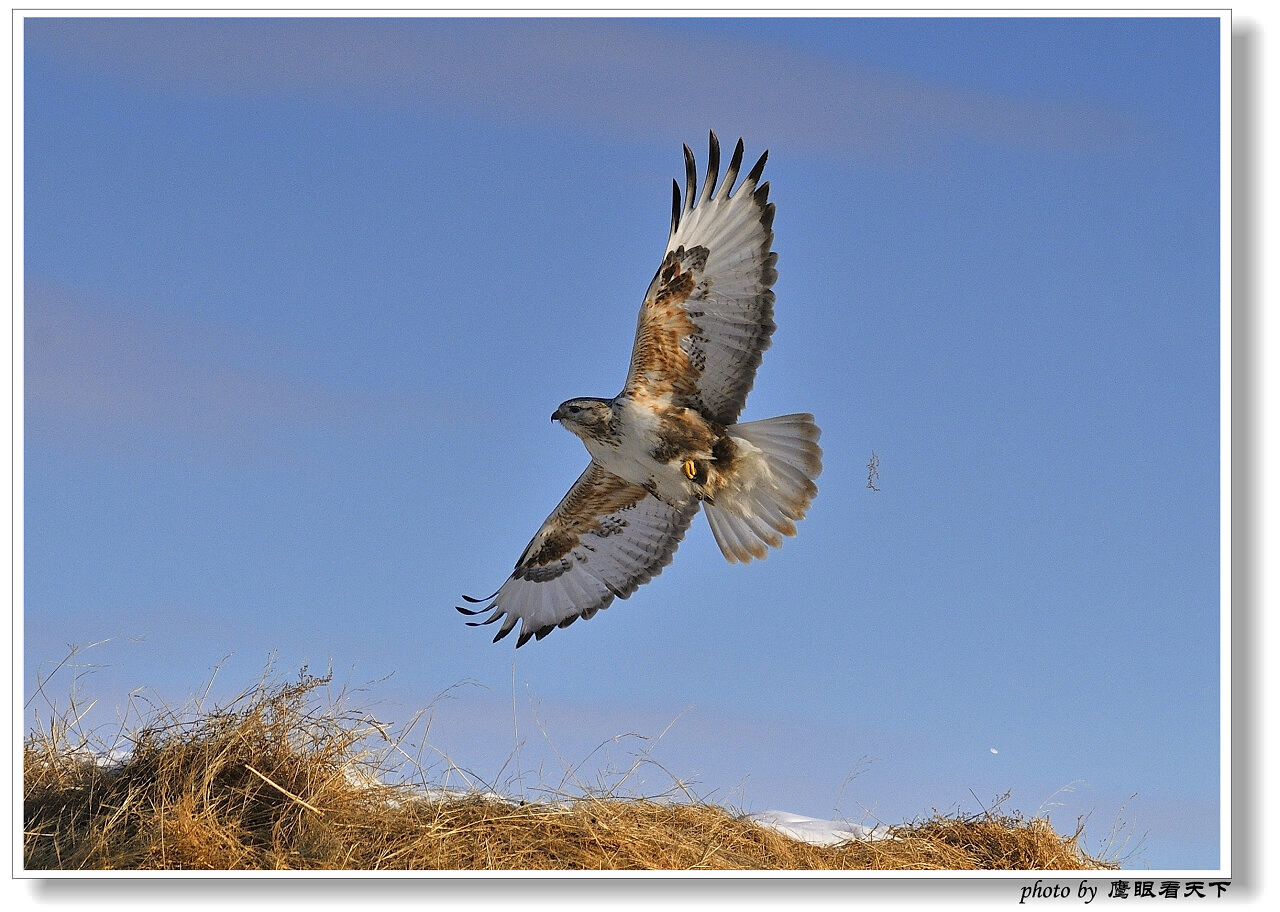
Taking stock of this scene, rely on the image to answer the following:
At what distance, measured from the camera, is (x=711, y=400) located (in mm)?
6965

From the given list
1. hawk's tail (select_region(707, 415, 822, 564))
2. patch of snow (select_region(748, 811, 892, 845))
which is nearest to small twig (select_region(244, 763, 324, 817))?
patch of snow (select_region(748, 811, 892, 845))

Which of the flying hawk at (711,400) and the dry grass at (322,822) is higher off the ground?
the flying hawk at (711,400)

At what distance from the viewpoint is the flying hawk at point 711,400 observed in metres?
6.70

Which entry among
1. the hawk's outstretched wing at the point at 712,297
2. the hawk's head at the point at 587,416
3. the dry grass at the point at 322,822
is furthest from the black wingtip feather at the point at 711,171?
the dry grass at the point at 322,822

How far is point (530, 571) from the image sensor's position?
8.48 meters

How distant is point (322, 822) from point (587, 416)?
2488 millimetres

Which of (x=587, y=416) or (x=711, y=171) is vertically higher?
(x=711, y=171)

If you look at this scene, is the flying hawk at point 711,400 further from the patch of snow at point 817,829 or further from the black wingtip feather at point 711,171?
the patch of snow at point 817,829

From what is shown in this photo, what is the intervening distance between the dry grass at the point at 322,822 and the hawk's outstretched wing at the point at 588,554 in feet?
6.74

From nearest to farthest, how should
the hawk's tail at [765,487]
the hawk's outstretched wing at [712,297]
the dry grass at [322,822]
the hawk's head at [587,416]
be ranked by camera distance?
the dry grass at [322,822], the hawk's outstretched wing at [712,297], the hawk's head at [587,416], the hawk's tail at [765,487]

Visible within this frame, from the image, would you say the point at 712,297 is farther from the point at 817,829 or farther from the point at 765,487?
the point at 817,829

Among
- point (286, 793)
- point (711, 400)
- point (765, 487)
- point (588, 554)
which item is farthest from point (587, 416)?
point (286, 793)
